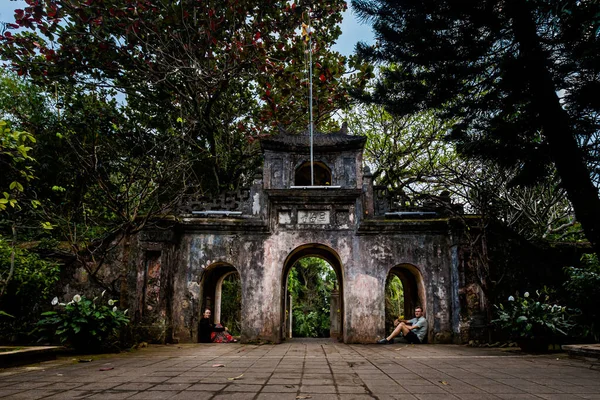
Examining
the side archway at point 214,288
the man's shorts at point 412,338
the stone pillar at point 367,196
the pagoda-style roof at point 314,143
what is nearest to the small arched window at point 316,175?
the pagoda-style roof at point 314,143

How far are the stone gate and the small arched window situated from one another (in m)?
1.63

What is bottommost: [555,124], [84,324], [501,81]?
[84,324]

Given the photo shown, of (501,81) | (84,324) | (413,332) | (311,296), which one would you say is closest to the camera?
(501,81)

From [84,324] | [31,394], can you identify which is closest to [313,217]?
[84,324]

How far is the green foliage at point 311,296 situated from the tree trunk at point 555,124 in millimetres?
15731

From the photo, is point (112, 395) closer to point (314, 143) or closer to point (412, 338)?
point (412, 338)

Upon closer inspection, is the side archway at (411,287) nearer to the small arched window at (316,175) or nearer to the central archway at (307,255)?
the central archway at (307,255)

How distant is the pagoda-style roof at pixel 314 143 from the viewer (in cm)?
1193

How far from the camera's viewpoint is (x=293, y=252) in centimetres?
1120

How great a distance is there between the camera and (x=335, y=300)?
16.1m

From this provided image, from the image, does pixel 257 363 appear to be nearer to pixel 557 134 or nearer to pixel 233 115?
pixel 557 134

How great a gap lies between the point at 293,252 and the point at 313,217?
1.22 metres

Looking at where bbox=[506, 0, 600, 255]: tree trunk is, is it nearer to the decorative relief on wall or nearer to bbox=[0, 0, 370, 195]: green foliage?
bbox=[0, 0, 370, 195]: green foliage

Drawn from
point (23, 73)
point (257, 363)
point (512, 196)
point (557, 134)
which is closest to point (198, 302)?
point (257, 363)
